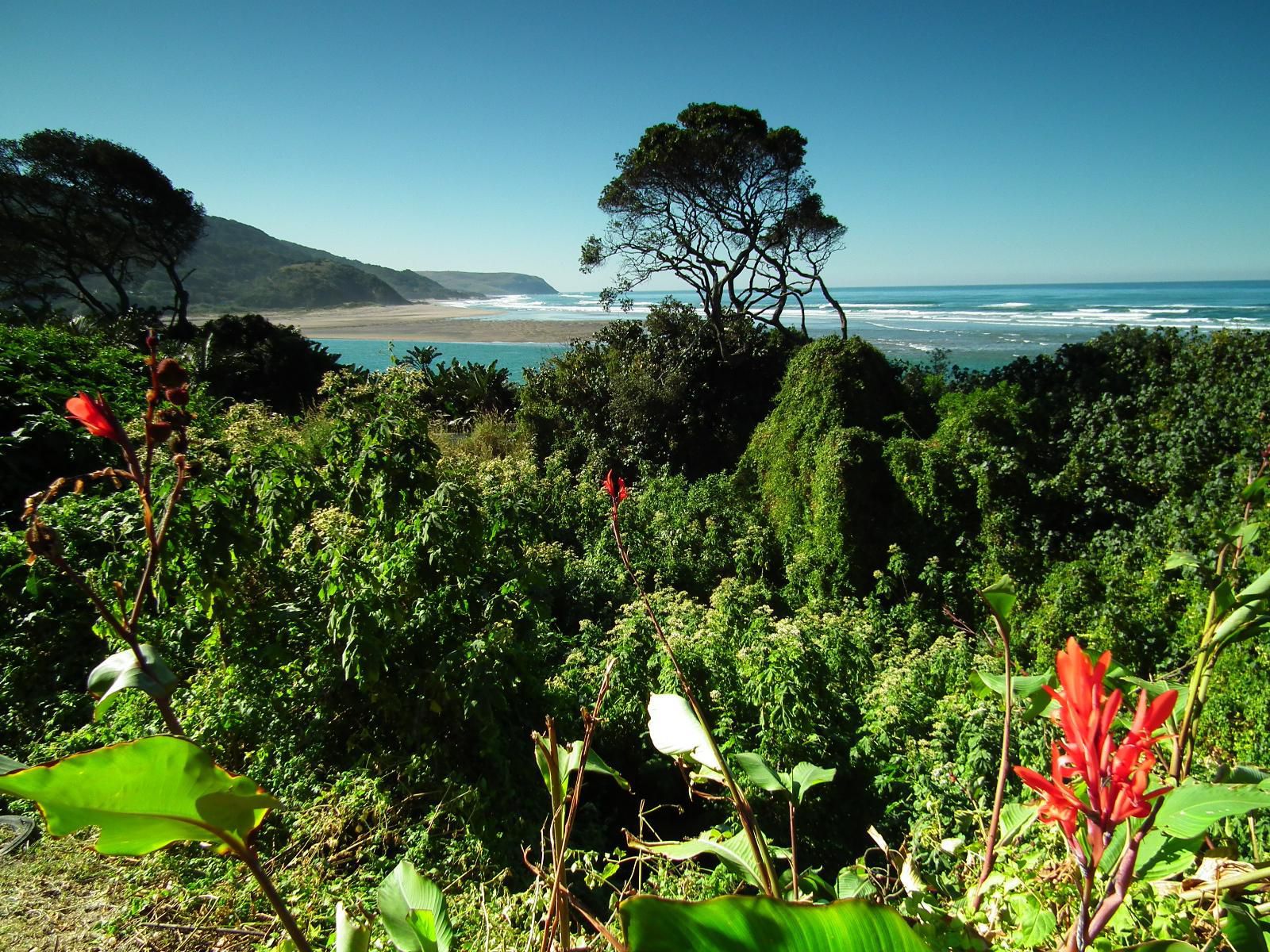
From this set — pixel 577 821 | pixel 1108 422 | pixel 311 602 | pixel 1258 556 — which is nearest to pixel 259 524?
pixel 311 602

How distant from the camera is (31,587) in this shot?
2.36 meters

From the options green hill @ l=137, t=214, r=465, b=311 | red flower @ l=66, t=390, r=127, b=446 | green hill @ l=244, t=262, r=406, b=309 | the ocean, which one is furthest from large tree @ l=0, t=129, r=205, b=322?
green hill @ l=244, t=262, r=406, b=309

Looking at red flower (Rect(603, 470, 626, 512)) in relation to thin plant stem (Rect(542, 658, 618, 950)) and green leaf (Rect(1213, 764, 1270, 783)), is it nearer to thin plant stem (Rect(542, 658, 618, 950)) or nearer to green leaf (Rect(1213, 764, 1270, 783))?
thin plant stem (Rect(542, 658, 618, 950))

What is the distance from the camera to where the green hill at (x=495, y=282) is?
96.4m

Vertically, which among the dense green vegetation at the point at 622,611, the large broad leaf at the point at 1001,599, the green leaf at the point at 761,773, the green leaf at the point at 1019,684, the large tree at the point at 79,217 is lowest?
the dense green vegetation at the point at 622,611

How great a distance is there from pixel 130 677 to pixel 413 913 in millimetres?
348

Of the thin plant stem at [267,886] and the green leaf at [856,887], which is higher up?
the thin plant stem at [267,886]

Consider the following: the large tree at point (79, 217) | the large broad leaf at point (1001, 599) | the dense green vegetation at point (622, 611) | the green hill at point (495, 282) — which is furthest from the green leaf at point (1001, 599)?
the green hill at point (495, 282)

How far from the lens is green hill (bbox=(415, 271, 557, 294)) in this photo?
96.4 meters

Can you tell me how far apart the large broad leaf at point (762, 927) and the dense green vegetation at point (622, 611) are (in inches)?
10.2

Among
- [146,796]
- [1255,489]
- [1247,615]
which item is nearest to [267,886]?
[146,796]

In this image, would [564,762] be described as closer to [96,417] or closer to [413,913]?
[413,913]

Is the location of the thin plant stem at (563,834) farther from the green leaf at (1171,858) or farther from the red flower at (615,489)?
the green leaf at (1171,858)

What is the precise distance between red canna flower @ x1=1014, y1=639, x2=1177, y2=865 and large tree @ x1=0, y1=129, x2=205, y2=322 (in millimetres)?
19220
